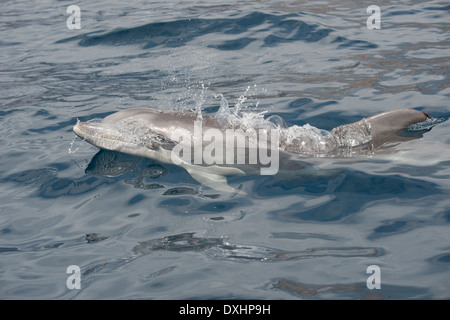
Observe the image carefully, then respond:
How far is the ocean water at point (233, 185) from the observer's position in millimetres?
4531

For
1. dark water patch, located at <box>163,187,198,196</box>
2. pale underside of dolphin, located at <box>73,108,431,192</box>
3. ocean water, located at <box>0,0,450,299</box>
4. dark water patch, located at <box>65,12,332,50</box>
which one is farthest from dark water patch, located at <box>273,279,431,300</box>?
dark water patch, located at <box>65,12,332,50</box>

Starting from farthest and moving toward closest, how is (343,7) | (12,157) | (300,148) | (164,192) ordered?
(343,7) < (12,157) < (300,148) < (164,192)

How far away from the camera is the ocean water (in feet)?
14.9

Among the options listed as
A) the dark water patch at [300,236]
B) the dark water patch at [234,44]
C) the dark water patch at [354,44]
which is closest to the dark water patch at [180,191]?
the dark water patch at [300,236]

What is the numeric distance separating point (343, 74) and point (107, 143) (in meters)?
5.17

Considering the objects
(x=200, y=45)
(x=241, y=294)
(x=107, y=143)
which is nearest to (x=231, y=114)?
(x=107, y=143)

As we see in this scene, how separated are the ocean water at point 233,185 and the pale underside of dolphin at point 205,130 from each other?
199 mm

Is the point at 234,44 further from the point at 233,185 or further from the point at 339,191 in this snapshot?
the point at 339,191

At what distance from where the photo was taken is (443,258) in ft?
14.9

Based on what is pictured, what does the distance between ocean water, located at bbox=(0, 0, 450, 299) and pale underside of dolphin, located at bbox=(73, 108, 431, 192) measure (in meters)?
0.20

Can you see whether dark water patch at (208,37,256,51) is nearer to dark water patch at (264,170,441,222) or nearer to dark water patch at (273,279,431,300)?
dark water patch at (264,170,441,222)

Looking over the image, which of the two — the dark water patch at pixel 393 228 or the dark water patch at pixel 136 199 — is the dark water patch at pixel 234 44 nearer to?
the dark water patch at pixel 136 199

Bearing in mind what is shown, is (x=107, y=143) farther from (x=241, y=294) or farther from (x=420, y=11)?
(x=420, y=11)
